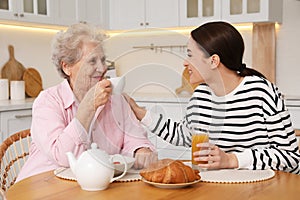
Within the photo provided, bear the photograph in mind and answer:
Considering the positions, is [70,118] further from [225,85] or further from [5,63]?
[5,63]

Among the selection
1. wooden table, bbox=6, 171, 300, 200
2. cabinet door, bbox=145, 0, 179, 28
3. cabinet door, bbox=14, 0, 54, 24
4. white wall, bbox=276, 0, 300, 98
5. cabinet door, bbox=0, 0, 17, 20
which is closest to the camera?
wooden table, bbox=6, 171, 300, 200

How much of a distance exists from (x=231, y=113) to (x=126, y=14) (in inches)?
106

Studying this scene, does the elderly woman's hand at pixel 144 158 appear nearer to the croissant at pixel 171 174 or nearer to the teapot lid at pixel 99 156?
the croissant at pixel 171 174

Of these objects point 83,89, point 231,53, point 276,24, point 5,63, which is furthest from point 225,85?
point 5,63

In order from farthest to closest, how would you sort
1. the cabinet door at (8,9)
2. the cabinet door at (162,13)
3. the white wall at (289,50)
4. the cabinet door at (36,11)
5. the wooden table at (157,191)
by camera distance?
the cabinet door at (162,13), the white wall at (289,50), the cabinet door at (36,11), the cabinet door at (8,9), the wooden table at (157,191)

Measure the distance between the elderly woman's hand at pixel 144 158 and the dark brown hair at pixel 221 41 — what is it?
0.43 metres

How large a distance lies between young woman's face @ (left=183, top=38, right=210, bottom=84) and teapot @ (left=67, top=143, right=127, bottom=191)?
15.2 inches

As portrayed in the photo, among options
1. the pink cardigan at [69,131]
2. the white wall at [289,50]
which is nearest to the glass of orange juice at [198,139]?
the pink cardigan at [69,131]

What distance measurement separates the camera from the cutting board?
368 centimetres

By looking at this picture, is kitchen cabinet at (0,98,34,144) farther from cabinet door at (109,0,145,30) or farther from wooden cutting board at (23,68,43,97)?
cabinet door at (109,0,145,30)

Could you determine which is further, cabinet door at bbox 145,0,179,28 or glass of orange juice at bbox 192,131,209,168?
cabinet door at bbox 145,0,179,28

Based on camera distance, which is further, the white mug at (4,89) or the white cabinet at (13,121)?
the white mug at (4,89)

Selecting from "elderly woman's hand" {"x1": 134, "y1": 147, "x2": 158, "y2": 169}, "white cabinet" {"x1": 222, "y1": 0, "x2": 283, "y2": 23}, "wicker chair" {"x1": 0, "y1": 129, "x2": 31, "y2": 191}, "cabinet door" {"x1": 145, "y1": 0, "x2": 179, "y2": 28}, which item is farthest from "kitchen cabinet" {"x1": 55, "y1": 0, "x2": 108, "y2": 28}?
"elderly woman's hand" {"x1": 134, "y1": 147, "x2": 158, "y2": 169}

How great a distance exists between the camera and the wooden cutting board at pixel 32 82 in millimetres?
3787
